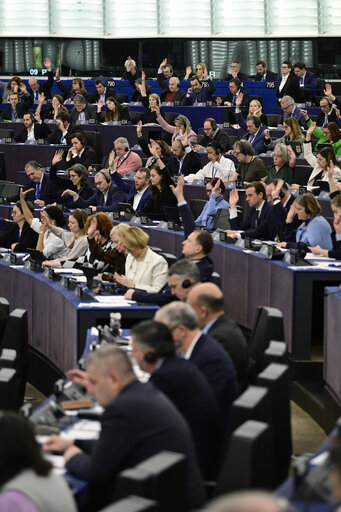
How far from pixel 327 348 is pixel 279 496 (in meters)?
3.54

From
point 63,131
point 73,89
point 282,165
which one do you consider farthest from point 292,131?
point 73,89

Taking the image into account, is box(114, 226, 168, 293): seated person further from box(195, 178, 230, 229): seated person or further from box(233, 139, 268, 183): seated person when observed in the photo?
box(233, 139, 268, 183): seated person

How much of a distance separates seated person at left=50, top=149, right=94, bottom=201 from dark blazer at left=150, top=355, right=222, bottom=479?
690cm

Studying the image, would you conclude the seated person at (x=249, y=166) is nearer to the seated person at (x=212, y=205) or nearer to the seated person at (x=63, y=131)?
the seated person at (x=212, y=205)

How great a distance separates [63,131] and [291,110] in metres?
2.90

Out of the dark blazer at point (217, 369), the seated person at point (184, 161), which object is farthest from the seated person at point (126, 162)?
the dark blazer at point (217, 369)

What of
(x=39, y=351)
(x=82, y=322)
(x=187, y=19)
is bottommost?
(x=39, y=351)

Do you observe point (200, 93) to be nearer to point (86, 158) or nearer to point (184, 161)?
point (86, 158)

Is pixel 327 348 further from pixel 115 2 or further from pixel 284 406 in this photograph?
pixel 115 2

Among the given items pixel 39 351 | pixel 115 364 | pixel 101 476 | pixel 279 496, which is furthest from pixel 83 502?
pixel 39 351

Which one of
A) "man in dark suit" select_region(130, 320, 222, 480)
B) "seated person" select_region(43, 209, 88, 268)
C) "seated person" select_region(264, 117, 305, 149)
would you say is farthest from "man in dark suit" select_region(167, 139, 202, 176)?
→ "man in dark suit" select_region(130, 320, 222, 480)

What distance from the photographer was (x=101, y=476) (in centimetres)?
369

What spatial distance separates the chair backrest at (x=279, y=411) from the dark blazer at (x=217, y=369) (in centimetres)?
14

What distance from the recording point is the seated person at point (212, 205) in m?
9.66
